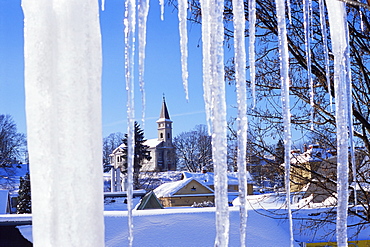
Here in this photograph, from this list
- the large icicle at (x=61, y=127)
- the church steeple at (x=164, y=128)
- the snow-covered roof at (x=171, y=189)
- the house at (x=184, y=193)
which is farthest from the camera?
the church steeple at (x=164, y=128)

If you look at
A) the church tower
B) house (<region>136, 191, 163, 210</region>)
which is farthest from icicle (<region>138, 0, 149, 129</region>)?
the church tower

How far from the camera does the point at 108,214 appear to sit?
23.9 feet

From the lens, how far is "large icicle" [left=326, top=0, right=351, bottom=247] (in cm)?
230

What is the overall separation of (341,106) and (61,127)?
1.92 meters

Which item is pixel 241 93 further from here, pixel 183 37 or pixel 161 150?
pixel 161 150

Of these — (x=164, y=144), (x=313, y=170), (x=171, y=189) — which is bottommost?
(x=171, y=189)

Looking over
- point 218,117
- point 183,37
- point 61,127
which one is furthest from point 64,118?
point 183,37

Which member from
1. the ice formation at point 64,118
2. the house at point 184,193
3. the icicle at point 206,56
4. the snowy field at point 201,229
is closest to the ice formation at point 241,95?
the icicle at point 206,56

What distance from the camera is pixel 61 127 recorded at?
1.06 metres

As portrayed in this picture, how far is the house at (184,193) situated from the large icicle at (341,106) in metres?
24.5

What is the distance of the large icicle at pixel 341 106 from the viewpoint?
2.30 m

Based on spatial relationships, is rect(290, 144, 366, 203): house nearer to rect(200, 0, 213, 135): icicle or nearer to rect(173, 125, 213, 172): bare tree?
rect(200, 0, 213, 135): icicle

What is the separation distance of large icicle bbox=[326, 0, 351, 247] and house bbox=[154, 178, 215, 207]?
80.4ft

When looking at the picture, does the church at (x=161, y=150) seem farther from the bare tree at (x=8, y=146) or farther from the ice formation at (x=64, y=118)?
the ice formation at (x=64, y=118)
